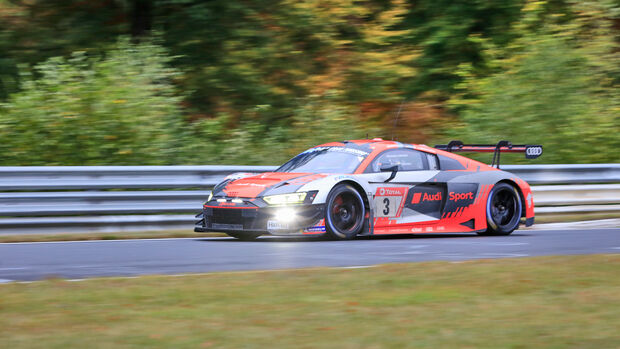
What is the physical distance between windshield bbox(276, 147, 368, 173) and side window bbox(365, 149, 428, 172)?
0.20m

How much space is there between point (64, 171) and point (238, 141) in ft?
17.4

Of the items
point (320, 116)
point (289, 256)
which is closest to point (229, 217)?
point (289, 256)

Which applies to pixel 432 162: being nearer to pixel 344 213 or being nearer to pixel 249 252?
pixel 344 213

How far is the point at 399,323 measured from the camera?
18.1 feet

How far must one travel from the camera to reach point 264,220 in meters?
10.9

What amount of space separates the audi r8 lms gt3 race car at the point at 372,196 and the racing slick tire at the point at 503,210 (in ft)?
0.04

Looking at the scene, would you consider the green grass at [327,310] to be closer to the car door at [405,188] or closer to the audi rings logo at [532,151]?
the car door at [405,188]

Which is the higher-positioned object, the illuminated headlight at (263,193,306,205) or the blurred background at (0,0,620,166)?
the blurred background at (0,0,620,166)

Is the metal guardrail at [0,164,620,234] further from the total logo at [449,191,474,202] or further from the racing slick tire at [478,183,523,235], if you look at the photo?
the racing slick tire at [478,183,523,235]

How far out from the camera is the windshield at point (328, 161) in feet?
38.9

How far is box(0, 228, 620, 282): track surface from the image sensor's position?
27.0 ft

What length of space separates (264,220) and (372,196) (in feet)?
4.87

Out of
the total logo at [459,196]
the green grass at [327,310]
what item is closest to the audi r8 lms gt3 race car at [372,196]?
the total logo at [459,196]

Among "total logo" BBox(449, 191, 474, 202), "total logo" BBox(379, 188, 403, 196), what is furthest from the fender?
"total logo" BBox(449, 191, 474, 202)
